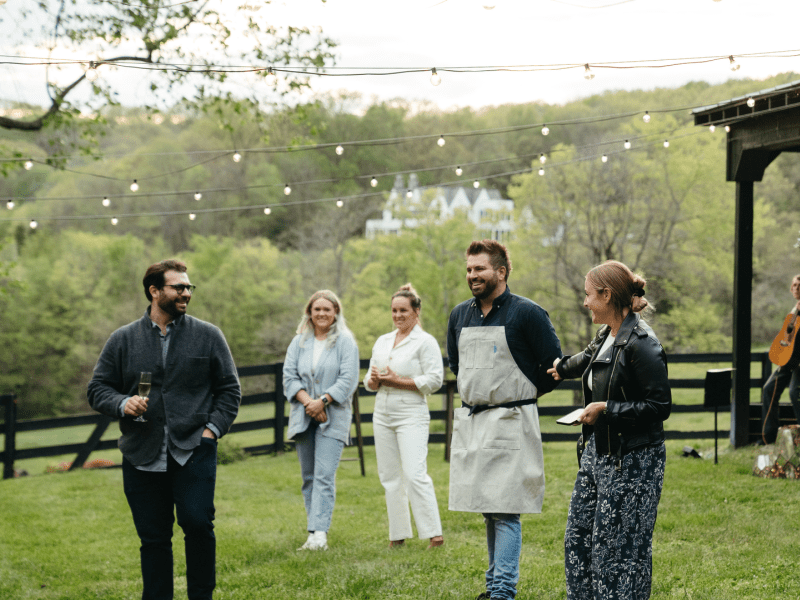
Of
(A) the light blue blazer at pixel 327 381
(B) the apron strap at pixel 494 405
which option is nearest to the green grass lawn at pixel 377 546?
(A) the light blue blazer at pixel 327 381

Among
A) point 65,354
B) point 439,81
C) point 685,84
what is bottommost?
point 65,354

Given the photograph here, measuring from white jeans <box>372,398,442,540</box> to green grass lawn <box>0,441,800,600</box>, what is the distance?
18 cm

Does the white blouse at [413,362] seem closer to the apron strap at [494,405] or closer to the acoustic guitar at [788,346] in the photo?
the apron strap at [494,405]

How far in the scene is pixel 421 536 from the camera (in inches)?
193

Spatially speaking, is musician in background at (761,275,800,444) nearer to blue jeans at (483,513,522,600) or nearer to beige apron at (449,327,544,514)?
beige apron at (449,327,544,514)

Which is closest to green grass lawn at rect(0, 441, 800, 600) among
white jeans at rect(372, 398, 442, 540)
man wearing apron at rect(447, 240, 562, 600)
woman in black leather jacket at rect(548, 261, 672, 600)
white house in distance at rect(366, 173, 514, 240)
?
white jeans at rect(372, 398, 442, 540)

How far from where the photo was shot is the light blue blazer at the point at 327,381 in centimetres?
502

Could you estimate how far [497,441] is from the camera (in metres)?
3.54

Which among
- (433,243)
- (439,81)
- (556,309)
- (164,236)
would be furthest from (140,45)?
(164,236)

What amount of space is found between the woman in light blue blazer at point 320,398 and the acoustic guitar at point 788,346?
417 centimetres

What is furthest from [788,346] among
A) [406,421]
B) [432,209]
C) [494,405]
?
[432,209]

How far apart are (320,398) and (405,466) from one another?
74cm

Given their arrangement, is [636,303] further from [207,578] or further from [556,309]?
[556,309]

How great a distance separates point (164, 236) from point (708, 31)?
34859 millimetres
